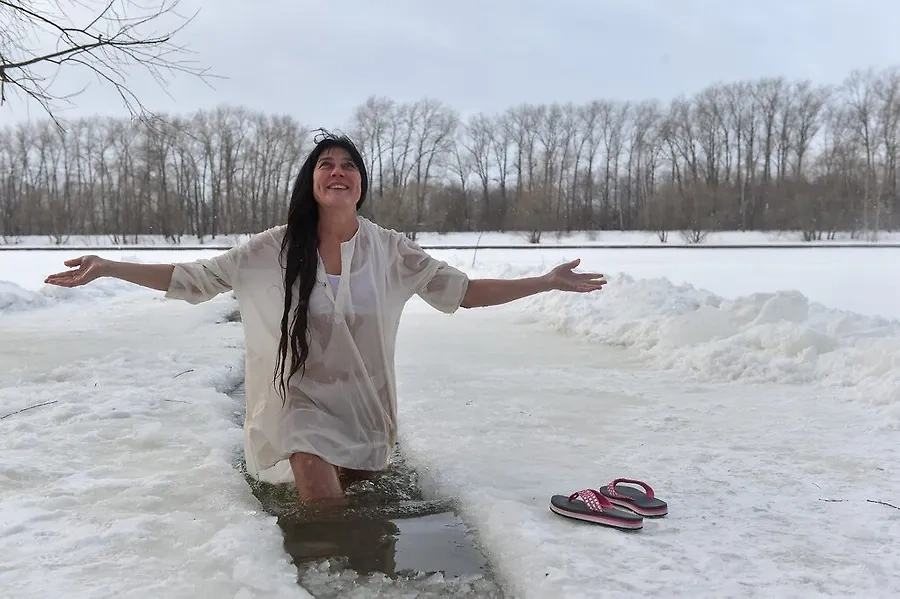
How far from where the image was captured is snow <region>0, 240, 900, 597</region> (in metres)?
2.32

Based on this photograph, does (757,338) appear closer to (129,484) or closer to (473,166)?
(129,484)

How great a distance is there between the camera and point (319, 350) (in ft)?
10.0

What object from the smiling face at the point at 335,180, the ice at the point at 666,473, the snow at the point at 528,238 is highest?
the snow at the point at 528,238

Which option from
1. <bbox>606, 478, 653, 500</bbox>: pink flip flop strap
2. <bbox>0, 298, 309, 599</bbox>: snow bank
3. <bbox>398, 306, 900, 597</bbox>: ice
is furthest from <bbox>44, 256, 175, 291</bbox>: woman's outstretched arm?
<bbox>606, 478, 653, 500</bbox>: pink flip flop strap

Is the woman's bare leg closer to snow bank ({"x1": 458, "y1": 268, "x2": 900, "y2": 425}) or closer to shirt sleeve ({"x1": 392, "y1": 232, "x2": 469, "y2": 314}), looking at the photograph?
shirt sleeve ({"x1": 392, "y1": 232, "x2": 469, "y2": 314})

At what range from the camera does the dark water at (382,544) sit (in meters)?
2.30

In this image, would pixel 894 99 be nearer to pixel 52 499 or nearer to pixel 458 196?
pixel 458 196

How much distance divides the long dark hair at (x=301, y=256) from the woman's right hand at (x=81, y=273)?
75 cm

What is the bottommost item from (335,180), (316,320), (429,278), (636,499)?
(636,499)

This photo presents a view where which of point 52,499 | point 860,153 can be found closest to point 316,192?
point 52,499

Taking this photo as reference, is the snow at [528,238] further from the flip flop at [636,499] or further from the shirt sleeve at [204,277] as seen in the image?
the flip flop at [636,499]

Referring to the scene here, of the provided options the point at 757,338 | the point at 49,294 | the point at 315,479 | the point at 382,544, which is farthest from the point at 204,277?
the point at 49,294

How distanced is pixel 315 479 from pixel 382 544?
49cm

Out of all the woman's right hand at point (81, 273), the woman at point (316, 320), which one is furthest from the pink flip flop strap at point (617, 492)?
the woman's right hand at point (81, 273)
